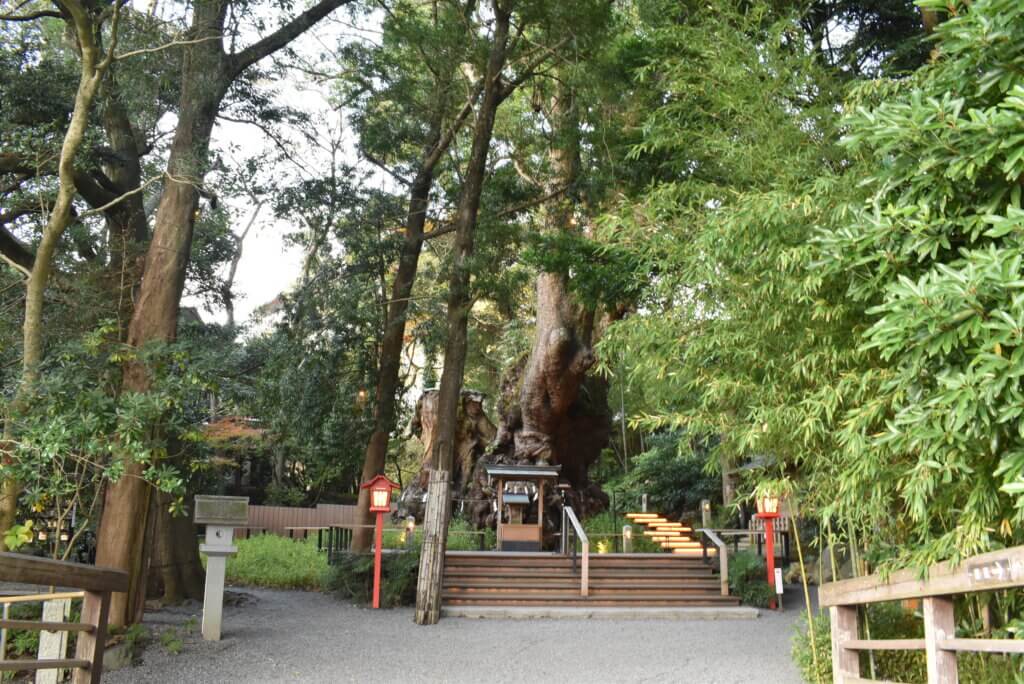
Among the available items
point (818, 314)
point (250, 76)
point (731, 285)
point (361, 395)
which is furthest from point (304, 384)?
point (818, 314)

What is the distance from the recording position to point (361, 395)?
12.6 m

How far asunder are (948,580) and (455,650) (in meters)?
5.56

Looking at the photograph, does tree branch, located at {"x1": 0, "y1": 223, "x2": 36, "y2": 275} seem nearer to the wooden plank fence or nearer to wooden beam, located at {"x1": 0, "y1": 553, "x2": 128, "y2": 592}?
wooden beam, located at {"x1": 0, "y1": 553, "x2": 128, "y2": 592}

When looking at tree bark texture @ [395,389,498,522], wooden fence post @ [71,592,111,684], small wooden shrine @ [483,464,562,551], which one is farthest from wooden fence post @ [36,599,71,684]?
tree bark texture @ [395,389,498,522]

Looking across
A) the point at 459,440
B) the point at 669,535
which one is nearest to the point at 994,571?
the point at 669,535

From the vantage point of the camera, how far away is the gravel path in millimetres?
6457

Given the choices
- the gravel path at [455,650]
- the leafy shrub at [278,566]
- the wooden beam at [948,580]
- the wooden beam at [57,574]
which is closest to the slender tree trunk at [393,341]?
the leafy shrub at [278,566]

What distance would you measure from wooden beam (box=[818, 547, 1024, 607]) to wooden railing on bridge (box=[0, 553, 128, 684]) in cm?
339

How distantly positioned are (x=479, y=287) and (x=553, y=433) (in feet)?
18.9

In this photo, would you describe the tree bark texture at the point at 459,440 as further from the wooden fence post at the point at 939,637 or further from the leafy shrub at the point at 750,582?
the wooden fence post at the point at 939,637

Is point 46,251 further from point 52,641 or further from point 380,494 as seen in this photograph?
point 380,494

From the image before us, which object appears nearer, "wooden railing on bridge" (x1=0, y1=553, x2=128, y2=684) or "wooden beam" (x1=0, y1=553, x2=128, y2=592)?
"wooden beam" (x1=0, y1=553, x2=128, y2=592)

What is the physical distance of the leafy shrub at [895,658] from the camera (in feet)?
13.1

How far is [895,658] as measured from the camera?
511 cm
